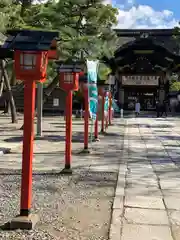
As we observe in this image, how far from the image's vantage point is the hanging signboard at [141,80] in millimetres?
39469

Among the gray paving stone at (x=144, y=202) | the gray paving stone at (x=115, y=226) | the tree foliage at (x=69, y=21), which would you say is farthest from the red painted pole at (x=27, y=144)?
the tree foliage at (x=69, y=21)

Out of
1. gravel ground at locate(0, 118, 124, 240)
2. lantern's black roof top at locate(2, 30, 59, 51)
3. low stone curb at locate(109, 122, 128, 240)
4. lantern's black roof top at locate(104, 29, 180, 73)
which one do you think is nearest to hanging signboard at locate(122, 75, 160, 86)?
lantern's black roof top at locate(104, 29, 180, 73)

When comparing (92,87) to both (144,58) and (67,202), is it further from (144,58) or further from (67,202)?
(144,58)

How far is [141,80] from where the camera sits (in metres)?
39.8

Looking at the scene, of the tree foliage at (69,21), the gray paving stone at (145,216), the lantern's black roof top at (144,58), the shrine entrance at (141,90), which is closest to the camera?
the gray paving stone at (145,216)

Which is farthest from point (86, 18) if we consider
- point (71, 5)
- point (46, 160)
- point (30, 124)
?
point (30, 124)

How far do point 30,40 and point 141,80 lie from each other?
3597 centimetres

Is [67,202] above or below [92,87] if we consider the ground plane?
below

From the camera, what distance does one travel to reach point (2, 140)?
13.2 m

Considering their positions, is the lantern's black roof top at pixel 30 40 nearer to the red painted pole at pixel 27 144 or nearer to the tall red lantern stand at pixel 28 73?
the tall red lantern stand at pixel 28 73

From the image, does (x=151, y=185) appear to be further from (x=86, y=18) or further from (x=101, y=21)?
(x=101, y=21)

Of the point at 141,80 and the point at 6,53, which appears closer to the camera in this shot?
the point at 6,53

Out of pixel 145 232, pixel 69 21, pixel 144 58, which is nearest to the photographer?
pixel 145 232

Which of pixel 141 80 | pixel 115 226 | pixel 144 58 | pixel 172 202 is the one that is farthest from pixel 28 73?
pixel 141 80
